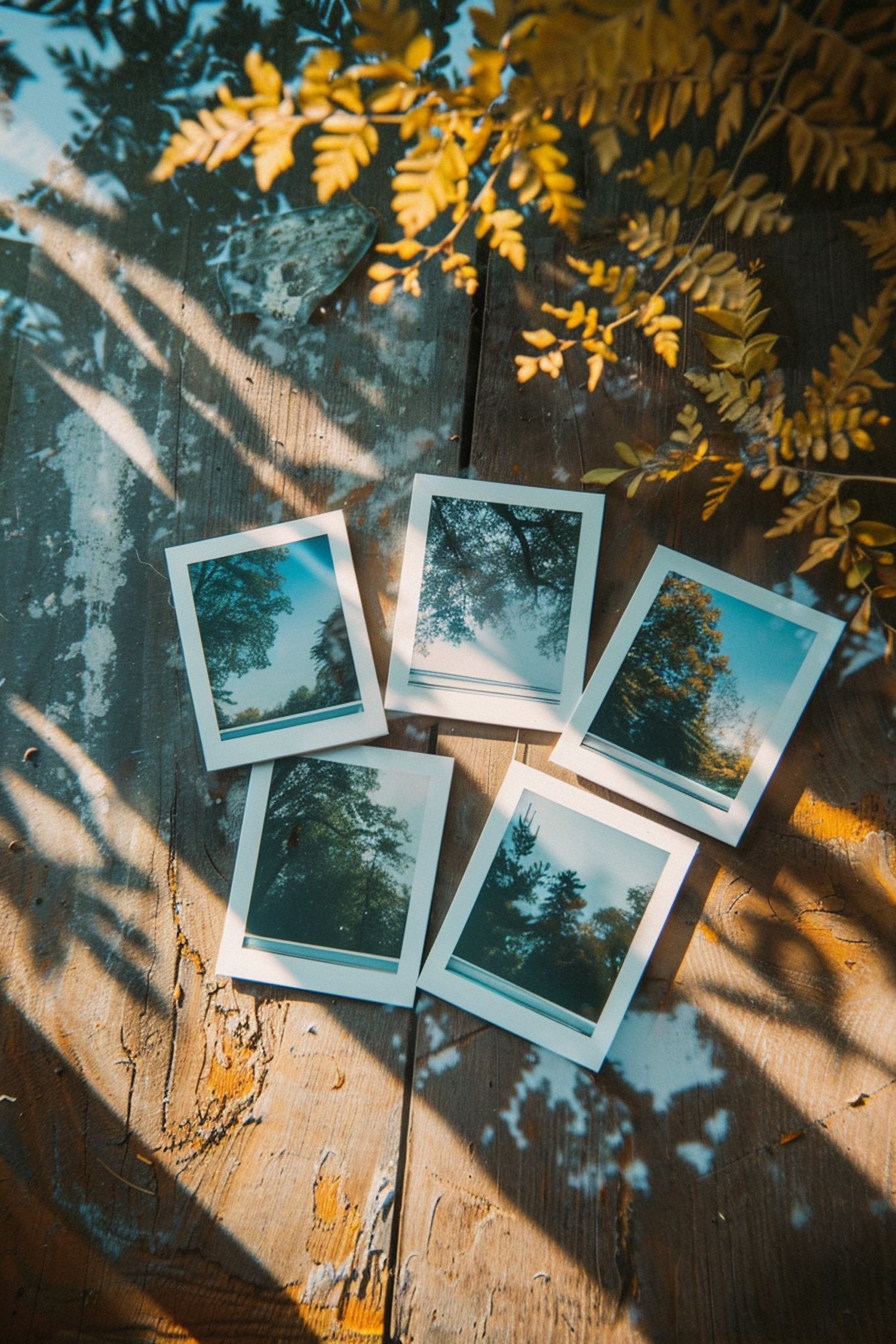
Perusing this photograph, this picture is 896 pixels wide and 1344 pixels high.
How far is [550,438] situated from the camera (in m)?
1.36

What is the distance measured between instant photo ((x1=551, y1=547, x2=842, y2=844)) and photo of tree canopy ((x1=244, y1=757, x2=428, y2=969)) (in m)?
0.29

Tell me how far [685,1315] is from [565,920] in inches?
22.3

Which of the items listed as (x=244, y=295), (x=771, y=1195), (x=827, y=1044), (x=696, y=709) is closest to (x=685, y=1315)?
(x=771, y=1195)

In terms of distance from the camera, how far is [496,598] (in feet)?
4.33

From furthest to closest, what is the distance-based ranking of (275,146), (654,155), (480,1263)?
(654,155) → (480,1263) → (275,146)

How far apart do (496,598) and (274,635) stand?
386mm

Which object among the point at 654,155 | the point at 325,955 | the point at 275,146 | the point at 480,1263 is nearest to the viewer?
the point at 275,146

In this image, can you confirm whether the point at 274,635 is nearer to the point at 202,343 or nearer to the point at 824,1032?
the point at 202,343

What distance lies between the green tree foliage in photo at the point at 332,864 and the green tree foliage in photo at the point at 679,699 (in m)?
0.39

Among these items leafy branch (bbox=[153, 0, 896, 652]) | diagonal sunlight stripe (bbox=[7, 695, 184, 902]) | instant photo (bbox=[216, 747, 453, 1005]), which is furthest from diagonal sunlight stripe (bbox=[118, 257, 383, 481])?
diagonal sunlight stripe (bbox=[7, 695, 184, 902])

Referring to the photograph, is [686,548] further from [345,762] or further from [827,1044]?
[827,1044]

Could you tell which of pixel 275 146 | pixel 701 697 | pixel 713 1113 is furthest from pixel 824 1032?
pixel 275 146

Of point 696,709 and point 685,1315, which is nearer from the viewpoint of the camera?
point 685,1315

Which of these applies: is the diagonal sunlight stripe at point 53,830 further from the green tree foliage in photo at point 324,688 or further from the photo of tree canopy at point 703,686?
the photo of tree canopy at point 703,686
